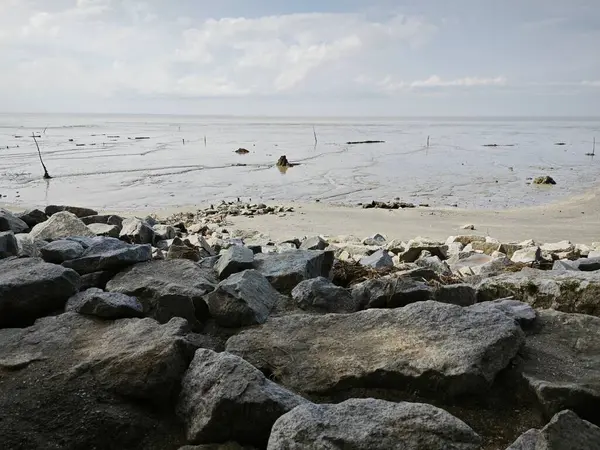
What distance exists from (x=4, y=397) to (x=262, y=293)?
1.72 m

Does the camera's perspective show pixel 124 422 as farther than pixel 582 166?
No

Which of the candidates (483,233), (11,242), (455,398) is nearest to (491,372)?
(455,398)

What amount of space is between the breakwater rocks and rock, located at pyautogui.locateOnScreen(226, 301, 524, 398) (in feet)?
0.04

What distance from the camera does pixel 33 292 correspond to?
3.74 metres

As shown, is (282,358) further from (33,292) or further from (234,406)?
(33,292)

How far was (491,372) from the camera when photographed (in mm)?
2791

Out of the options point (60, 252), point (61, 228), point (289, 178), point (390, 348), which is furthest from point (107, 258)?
point (289, 178)

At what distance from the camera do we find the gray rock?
6.75 feet

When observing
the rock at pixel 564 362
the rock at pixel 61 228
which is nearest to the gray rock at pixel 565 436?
the rock at pixel 564 362

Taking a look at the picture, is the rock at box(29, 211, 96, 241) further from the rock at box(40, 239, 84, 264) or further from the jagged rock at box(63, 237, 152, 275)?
the jagged rock at box(63, 237, 152, 275)

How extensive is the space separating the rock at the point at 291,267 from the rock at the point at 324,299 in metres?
0.26

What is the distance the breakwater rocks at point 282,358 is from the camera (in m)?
2.44

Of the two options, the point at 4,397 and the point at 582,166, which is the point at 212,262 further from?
the point at 582,166

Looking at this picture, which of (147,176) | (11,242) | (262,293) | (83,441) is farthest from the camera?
(147,176)
